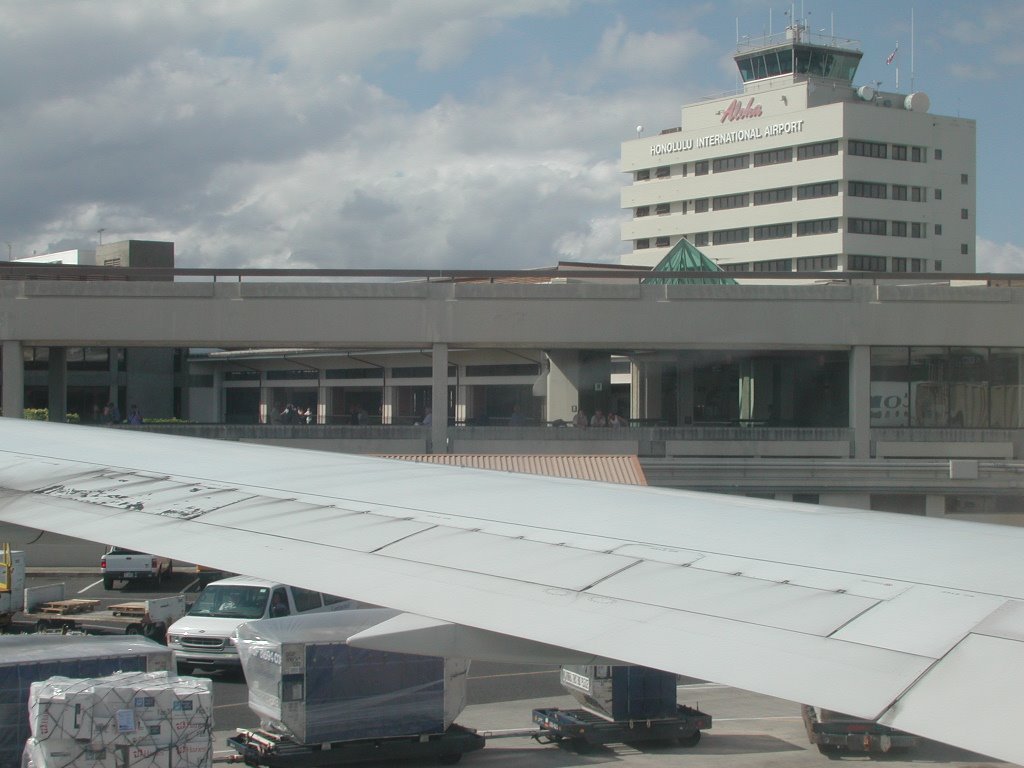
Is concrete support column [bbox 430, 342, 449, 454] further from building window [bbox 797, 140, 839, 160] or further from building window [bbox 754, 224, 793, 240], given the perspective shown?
building window [bbox 754, 224, 793, 240]

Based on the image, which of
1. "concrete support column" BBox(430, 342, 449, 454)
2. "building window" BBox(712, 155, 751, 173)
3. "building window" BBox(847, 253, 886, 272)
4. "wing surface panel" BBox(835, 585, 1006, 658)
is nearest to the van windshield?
"concrete support column" BBox(430, 342, 449, 454)

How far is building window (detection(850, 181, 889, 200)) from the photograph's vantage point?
83.4 metres

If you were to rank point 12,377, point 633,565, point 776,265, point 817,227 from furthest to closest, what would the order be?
1. point 776,265
2. point 817,227
3. point 12,377
4. point 633,565

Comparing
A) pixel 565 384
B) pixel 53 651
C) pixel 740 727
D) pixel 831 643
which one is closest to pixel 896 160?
pixel 565 384

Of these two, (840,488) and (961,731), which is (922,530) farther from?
(840,488)

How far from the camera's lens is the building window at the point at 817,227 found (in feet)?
276

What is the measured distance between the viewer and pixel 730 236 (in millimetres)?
90375

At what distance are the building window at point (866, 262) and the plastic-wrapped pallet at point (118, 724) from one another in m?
79.5

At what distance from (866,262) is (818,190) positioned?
676cm

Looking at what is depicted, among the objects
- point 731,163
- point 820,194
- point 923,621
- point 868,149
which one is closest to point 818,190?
point 820,194

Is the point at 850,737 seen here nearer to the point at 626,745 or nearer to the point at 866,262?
the point at 626,745

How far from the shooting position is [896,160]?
→ 84.9m

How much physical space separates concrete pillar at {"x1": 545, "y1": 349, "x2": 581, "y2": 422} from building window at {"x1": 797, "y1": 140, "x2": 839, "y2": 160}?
51.4 metres

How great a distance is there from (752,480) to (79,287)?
20.7 meters
